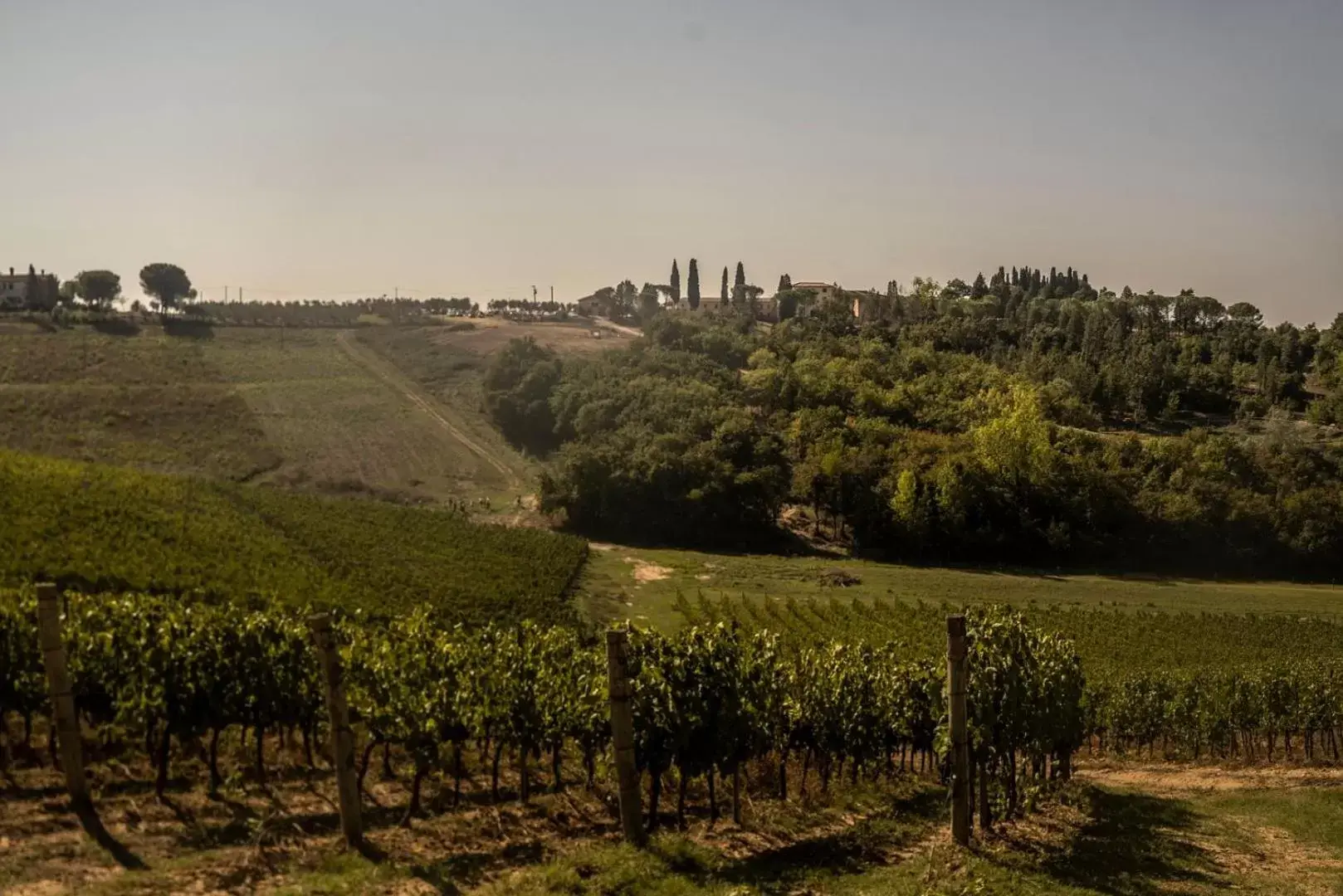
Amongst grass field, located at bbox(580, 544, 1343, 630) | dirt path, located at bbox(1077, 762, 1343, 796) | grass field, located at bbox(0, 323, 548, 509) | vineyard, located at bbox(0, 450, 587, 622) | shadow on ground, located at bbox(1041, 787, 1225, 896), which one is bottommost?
dirt path, located at bbox(1077, 762, 1343, 796)

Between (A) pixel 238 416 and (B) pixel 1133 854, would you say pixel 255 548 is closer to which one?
(A) pixel 238 416

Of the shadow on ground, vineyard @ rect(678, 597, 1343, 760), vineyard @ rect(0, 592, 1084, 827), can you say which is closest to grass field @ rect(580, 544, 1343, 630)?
vineyard @ rect(678, 597, 1343, 760)

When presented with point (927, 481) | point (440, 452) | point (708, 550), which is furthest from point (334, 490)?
point (927, 481)

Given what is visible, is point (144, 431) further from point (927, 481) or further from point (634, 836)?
point (634, 836)

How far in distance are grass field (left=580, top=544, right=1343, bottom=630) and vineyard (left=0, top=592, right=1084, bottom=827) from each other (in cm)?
3022

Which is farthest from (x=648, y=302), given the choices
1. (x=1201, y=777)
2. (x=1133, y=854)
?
(x=1133, y=854)

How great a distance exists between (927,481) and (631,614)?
38404 mm

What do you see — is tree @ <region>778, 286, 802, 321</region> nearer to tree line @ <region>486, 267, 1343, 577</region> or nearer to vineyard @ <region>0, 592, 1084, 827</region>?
tree line @ <region>486, 267, 1343, 577</region>

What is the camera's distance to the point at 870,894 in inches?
550

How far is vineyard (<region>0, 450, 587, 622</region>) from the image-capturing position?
128 feet

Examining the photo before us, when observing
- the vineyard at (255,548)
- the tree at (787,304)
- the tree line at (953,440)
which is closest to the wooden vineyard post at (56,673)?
the vineyard at (255,548)

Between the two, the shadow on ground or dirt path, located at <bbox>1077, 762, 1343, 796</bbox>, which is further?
dirt path, located at <bbox>1077, 762, 1343, 796</bbox>

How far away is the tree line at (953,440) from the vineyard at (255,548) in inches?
732

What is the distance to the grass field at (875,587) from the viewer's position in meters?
57.8
